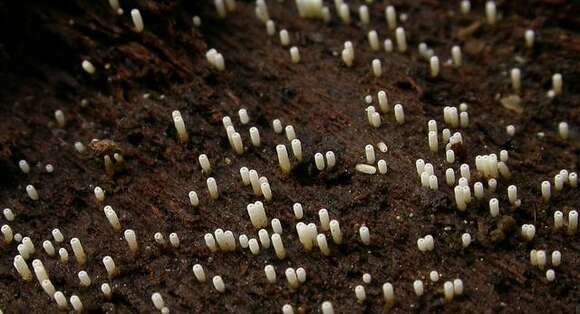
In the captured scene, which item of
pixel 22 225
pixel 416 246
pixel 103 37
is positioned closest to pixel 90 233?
pixel 22 225

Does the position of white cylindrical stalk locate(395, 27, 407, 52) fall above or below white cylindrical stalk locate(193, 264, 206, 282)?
above

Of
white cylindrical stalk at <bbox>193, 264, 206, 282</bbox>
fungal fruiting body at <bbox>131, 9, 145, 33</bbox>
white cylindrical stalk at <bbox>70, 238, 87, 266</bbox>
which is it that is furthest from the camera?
fungal fruiting body at <bbox>131, 9, 145, 33</bbox>

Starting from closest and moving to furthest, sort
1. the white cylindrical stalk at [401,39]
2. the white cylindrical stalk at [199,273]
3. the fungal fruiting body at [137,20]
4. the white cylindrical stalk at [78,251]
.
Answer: the white cylindrical stalk at [199,273]
the white cylindrical stalk at [78,251]
the fungal fruiting body at [137,20]
the white cylindrical stalk at [401,39]

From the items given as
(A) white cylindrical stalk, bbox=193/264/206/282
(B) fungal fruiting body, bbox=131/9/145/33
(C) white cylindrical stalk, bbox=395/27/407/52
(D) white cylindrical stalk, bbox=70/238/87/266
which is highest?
(B) fungal fruiting body, bbox=131/9/145/33

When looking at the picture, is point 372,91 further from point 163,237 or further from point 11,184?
point 11,184

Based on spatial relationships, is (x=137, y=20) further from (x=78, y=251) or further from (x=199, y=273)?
(x=199, y=273)

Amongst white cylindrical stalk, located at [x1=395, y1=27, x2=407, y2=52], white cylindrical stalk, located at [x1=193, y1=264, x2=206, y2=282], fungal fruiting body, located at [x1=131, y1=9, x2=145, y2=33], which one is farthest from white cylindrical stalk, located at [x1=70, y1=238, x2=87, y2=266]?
white cylindrical stalk, located at [x1=395, y1=27, x2=407, y2=52]

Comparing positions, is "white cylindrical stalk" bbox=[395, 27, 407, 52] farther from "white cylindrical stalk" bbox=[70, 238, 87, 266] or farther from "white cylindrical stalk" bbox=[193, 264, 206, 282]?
"white cylindrical stalk" bbox=[70, 238, 87, 266]

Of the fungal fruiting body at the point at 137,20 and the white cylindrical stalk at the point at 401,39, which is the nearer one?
the fungal fruiting body at the point at 137,20

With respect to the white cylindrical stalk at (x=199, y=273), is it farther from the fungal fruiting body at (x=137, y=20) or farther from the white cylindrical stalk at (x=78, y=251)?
the fungal fruiting body at (x=137, y=20)

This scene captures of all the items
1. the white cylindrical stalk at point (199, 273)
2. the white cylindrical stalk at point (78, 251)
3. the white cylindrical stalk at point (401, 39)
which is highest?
the white cylindrical stalk at point (401, 39)

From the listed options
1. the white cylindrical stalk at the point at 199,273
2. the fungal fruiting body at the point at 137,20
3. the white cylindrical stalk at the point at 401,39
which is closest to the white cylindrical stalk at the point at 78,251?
the white cylindrical stalk at the point at 199,273
